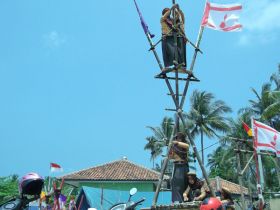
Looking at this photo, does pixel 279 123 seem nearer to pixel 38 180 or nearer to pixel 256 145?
pixel 256 145

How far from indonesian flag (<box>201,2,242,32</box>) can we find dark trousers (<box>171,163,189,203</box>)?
15.0ft

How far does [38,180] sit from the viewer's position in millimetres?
5004

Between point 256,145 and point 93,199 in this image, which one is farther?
point 93,199

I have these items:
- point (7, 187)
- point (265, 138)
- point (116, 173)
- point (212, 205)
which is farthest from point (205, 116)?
point (212, 205)

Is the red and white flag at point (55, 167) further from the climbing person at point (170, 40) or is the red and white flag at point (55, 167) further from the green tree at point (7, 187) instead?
the green tree at point (7, 187)

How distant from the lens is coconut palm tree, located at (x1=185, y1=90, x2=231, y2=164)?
128ft

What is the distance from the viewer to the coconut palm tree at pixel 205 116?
3903 centimetres

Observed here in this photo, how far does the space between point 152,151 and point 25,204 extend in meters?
46.1

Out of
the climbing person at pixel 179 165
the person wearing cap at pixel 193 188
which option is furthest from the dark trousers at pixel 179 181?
the person wearing cap at pixel 193 188

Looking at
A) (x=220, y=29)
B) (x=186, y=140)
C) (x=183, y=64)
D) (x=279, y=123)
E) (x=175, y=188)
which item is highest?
(x=279, y=123)

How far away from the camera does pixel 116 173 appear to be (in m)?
32.7

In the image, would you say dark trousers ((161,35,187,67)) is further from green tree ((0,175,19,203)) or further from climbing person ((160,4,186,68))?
green tree ((0,175,19,203))

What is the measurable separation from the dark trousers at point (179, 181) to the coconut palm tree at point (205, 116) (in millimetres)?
28563

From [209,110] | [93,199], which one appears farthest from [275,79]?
[93,199]
